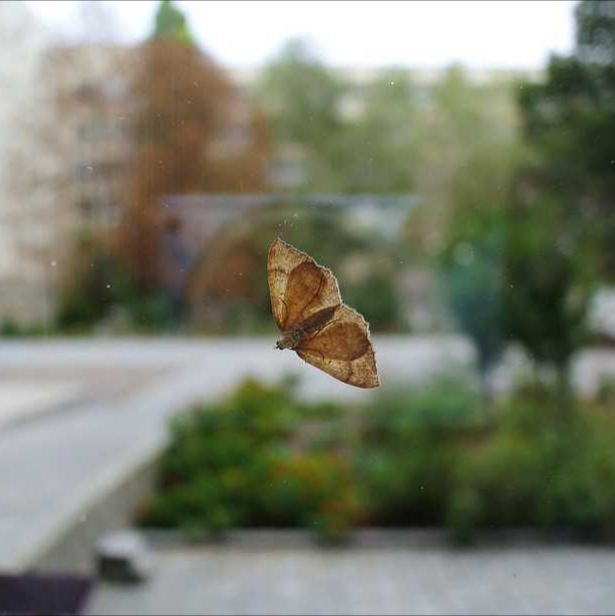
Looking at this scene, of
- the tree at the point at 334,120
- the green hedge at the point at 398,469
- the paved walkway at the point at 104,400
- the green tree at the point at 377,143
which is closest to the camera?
the green tree at the point at 377,143

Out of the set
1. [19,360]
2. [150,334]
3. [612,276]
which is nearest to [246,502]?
[150,334]

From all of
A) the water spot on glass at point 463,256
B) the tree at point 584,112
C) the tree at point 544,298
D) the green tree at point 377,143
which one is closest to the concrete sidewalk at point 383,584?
the tree at point 584,112

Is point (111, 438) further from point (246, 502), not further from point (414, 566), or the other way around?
point (414, 566)

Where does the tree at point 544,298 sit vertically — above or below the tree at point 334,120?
below

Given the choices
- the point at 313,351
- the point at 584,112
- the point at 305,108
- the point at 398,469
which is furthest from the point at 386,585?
the point at 305,108

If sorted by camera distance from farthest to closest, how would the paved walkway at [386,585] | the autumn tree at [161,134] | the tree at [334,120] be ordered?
the tree at [334,120] < the paved walkway at [386,585] < the autumn tree at [161,134]

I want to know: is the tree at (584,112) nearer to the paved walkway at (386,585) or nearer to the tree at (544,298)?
the paved walkway at (386,585)

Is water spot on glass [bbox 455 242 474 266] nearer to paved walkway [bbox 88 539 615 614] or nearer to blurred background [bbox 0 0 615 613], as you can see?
blurred background [bbox 0 0 615 613]

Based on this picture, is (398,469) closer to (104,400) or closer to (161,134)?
(161,134)
